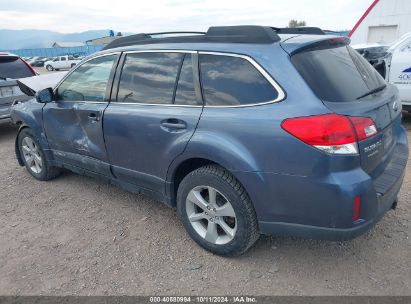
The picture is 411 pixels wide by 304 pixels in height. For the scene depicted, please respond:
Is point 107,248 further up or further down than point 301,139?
further down

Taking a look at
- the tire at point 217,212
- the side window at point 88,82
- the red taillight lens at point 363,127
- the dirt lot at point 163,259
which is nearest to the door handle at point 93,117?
the side window at point 88,82

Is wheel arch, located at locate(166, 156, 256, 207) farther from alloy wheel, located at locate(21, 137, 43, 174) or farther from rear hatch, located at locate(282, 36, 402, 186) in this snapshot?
alloy wheel, located at locate(21, 137, 43, 174)

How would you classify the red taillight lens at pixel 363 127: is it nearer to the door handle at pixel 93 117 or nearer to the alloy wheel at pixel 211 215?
the alloy wheel at pixel 211 215

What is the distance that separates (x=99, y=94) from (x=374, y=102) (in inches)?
98.7

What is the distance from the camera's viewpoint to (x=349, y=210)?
7.29 feet

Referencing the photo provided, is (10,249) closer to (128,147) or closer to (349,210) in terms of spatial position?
(128,147)

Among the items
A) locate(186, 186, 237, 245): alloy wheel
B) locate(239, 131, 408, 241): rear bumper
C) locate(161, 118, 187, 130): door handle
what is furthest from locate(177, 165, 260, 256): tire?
locate(161, 118, 187, 130): door handle

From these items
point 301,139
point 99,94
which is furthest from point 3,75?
point 301,139

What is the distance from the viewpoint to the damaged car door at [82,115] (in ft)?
11.5

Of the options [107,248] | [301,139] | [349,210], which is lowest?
[107,248]

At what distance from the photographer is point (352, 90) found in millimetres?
2494

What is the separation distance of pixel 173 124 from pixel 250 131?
0.71m

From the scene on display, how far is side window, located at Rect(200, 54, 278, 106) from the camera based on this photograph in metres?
2.45

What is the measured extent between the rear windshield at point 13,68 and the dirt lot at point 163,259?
172 inches
